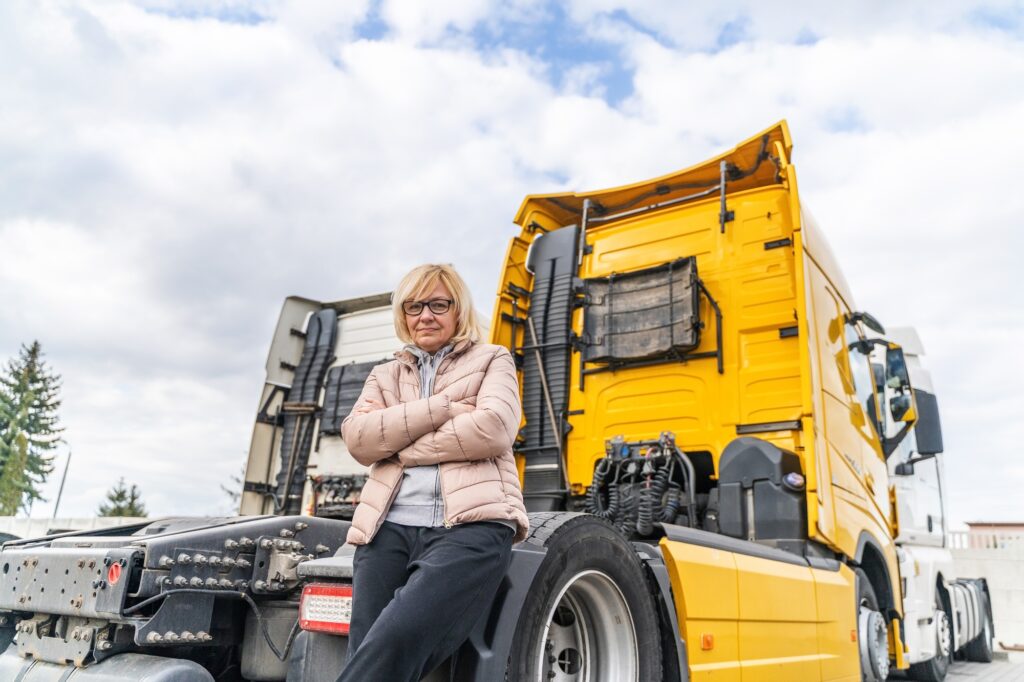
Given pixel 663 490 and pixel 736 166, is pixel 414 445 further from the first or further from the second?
pixel 736 166

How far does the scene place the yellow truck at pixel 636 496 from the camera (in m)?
2.34

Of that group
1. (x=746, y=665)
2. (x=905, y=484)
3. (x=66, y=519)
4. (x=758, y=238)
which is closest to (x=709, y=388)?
(x=758, y=238)

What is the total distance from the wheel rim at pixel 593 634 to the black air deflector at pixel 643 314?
2437mm

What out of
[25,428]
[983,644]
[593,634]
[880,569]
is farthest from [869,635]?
[25,428]

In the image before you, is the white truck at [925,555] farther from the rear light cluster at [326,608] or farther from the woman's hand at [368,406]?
the woman's hand at [368,406]

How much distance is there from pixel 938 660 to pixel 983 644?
2.89 m

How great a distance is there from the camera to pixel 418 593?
183 cm

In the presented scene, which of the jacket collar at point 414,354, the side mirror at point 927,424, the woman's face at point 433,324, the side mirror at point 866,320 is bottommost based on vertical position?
the jacket collar at point 414,354

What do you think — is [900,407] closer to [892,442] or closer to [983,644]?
[892,442]

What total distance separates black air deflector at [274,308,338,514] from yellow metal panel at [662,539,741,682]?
138 inches

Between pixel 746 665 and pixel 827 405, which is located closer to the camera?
pixel 746 665

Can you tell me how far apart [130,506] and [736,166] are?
38.0 m

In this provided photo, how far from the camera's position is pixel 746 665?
3219 millimetres

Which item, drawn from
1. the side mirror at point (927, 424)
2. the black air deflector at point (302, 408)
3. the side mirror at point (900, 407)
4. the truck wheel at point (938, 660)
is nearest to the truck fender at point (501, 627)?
the black air deflector at point (302, 408)
